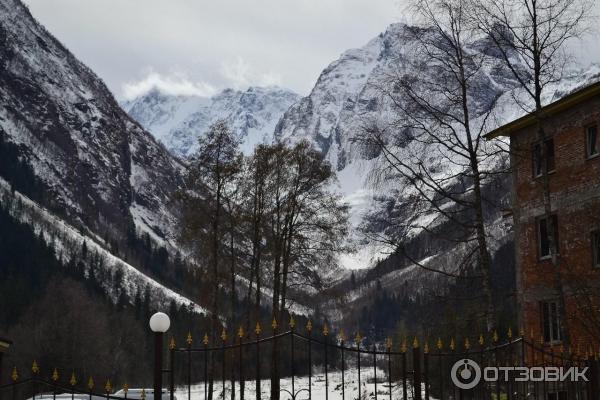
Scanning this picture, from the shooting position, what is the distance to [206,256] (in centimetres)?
3008

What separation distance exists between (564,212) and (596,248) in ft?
5.62

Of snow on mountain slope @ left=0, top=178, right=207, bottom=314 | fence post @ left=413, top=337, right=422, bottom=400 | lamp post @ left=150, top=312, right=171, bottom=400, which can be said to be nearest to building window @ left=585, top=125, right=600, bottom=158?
fence post @ left=413, top=337, right=422, bottom=400

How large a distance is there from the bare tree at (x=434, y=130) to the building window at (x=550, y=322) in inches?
277

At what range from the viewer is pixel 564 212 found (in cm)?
2498

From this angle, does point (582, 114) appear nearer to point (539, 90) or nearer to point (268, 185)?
point (539, 90)

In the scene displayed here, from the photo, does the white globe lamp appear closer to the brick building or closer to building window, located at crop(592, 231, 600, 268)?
the brick building

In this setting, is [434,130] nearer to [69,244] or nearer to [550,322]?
[550,322]

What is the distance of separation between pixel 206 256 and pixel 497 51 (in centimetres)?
1530

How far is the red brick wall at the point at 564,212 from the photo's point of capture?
23734 mm

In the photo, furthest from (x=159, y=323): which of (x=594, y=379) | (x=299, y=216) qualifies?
(x=299, y=216)

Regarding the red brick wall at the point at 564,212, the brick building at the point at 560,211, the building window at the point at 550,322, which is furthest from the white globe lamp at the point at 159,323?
the building window at the point at 550,322

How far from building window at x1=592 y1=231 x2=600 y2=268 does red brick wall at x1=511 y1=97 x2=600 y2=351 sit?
0.39 ft

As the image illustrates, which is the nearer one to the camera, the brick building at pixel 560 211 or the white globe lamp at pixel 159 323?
the white globe lamp at pixel 159 323

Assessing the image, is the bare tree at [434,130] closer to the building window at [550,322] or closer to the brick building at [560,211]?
the brick building at [560,211]
